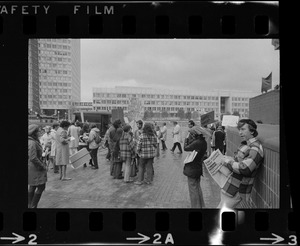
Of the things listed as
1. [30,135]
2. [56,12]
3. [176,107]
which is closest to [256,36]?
[176,107]

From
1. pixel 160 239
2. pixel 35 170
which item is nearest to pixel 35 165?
pixel 35 170

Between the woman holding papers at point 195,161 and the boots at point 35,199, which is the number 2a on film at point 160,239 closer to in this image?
the woman holding papers at point 195,161

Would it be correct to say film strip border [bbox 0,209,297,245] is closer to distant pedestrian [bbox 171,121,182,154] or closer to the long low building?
the long low building

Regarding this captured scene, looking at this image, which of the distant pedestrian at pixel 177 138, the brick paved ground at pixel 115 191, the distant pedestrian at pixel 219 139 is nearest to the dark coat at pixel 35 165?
the brick paved ground at pixel 115 191

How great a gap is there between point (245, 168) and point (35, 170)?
244cm

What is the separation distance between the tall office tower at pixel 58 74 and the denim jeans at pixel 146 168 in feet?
5.59

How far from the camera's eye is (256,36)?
2.83 metres

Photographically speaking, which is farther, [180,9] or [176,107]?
[176,107]

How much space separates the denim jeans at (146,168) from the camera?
179 inches

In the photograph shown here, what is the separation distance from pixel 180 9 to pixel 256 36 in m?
0.83

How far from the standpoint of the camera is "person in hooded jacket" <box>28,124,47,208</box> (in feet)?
10.2

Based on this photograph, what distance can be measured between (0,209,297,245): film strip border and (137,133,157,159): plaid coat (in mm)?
2127

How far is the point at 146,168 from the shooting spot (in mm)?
4973

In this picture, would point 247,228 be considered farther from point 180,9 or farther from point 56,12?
point 56,12
